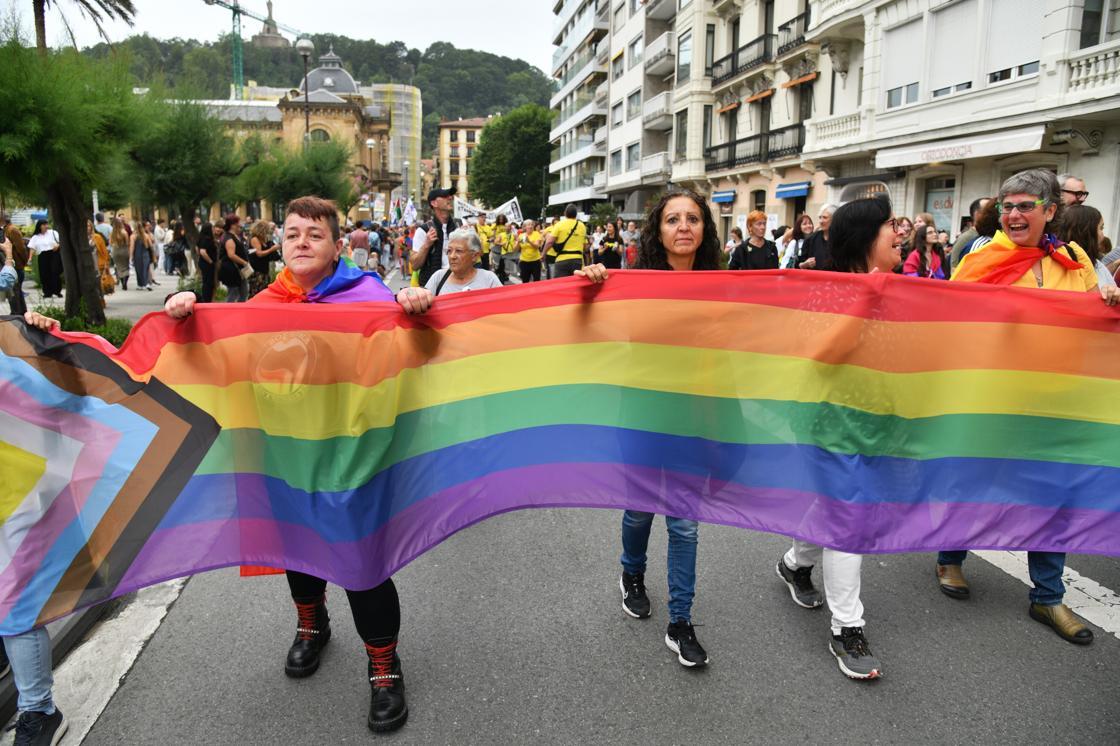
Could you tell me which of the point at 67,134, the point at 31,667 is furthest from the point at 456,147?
the point at 31,667

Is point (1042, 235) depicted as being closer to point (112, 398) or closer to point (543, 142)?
point (112, 398)

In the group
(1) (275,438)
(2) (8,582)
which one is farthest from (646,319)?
(2) (8,582)

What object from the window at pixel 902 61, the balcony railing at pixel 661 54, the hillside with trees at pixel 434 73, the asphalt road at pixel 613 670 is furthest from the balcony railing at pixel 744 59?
the hillside with trees at pixel 434 73

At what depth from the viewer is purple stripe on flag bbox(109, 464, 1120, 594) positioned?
3066mm

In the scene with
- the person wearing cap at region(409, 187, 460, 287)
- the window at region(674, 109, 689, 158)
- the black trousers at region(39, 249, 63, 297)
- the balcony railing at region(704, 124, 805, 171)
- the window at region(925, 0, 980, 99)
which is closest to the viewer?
the person wearing cap at region(409, 187, 460, 287)

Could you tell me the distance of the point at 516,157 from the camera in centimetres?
9144

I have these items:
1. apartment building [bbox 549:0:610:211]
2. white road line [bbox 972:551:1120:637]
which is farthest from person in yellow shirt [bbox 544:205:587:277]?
apartment building [bbox 549:0:610:211]

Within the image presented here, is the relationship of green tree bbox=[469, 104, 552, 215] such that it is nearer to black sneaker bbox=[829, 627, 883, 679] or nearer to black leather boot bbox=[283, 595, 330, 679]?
black leather boot bbox=[283, 595, 330, 679]

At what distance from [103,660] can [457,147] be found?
530ft

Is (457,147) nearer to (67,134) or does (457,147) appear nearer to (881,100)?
(881,100)

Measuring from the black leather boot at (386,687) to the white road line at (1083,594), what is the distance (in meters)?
3.20

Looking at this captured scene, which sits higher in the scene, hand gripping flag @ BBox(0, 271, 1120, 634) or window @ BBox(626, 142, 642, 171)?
window @ BBox(626, 142, 642, 171)

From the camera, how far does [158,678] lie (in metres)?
3.40

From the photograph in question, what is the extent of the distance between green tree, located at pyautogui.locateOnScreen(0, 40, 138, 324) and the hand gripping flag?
384 inches
